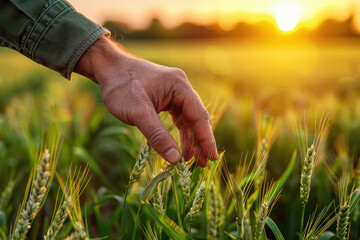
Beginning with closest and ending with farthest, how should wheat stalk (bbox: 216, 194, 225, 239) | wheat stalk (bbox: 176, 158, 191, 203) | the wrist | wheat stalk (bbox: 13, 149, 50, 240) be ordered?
wheat stalk (bbox: 13, 149, 50, 240)
wheat stalk (bbox: 176, 158, 191, 203)
wheat stalk (bbox: 216, 194, 225, 239)
the wrist

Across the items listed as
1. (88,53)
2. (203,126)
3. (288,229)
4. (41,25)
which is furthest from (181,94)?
(288,229)

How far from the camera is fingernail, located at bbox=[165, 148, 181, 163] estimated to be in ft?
4.11

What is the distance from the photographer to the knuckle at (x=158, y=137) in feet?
4.29

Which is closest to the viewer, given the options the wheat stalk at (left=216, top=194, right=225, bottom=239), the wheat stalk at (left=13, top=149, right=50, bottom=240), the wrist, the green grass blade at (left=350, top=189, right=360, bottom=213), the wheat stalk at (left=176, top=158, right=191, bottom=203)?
the wheat stalk at (left=13, top=149, right=50, bottom=240)

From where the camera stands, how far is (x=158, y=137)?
1319 mm

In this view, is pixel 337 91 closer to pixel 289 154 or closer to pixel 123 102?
pixel 289 154

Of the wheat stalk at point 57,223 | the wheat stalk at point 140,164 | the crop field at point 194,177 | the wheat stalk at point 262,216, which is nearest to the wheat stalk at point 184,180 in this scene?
the crop field at point 194,177

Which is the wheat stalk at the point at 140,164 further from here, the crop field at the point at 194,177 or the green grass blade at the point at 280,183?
the green grass blade at the point at 280,183

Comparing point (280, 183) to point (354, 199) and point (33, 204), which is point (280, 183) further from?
point (33, 204)

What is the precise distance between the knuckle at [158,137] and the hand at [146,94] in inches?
2.0

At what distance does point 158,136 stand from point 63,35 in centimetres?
66

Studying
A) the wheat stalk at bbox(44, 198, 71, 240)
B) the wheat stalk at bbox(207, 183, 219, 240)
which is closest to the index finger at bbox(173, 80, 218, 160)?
the wheat stalk at bbox(207, 183, 219, 240)

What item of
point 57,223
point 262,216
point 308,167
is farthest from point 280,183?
point 57,223

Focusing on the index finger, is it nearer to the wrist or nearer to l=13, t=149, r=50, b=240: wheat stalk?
the wrist
